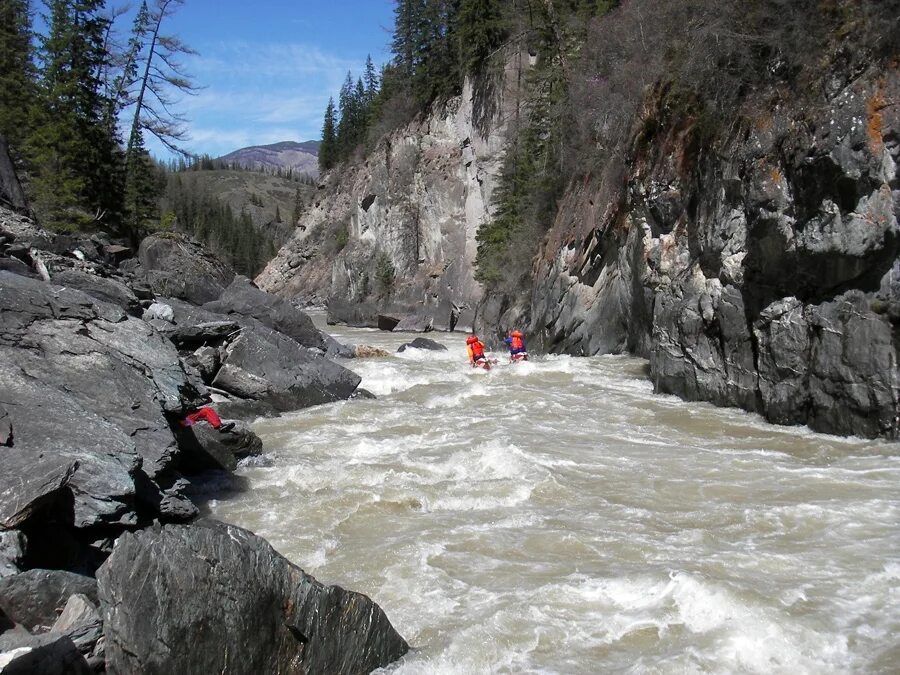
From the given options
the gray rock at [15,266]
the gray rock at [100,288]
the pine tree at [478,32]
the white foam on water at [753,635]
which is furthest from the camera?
the pine tree at [478,32]

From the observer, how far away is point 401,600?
504 centimetres

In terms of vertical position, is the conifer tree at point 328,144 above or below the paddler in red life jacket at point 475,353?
above

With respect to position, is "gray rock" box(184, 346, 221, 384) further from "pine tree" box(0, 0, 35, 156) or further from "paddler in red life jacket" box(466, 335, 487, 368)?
"pine tree" box(0, 0, 35, 156)

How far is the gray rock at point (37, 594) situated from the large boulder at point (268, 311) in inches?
494

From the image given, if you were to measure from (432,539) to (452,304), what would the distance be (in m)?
29.0

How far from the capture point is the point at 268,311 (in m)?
17.0

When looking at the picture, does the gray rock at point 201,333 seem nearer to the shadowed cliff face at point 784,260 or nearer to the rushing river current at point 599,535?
the rushing river current at point 599,535

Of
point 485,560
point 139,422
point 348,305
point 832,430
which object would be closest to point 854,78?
point 832,430

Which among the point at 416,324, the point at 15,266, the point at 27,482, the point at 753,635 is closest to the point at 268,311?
the point at 15,266

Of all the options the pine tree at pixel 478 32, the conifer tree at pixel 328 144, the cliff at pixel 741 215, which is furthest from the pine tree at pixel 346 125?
the cliff at pixel 741 215

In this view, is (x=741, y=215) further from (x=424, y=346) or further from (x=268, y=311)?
(x=424, y=346)

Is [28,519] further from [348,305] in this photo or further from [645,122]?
[348,305]

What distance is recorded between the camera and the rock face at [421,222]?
3712cm

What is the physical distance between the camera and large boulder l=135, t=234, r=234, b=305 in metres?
17.6
